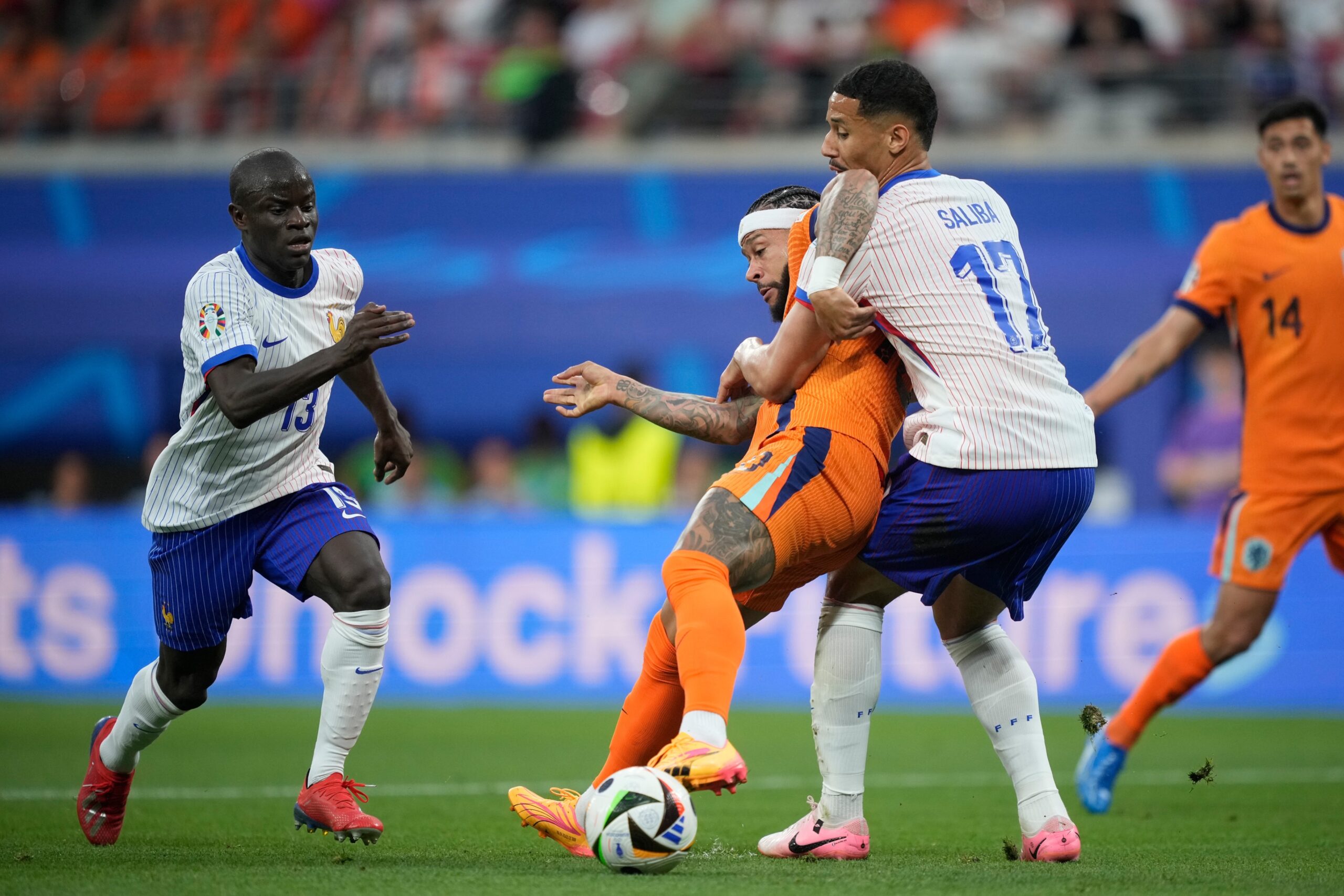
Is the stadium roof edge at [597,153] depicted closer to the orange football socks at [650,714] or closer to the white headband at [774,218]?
the white headband at [774,218]

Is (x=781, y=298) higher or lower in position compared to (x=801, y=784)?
higher

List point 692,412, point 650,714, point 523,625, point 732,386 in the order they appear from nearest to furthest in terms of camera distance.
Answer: point 650,714
point 692,412
point 732,386
point 523,625

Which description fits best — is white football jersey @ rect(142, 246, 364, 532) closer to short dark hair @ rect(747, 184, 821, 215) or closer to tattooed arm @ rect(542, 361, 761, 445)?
tattooed arm @ rect(542, 361, 761, 445)

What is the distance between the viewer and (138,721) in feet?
17.0

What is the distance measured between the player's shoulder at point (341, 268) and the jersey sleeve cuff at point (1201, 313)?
3029 millimetres

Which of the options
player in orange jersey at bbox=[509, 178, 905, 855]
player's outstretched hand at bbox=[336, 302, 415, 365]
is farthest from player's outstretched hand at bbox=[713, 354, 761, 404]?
player's outstretched hand at bbox=[336, 302, 415, 365]

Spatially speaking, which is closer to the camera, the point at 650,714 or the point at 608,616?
the point at 650,714

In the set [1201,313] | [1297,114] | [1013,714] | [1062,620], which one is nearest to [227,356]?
[1013,714]

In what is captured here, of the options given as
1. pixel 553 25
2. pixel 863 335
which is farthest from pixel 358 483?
pixel 863 335

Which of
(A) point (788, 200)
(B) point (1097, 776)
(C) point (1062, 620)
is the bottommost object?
(C) point (1062, 620)

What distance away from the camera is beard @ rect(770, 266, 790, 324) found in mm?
4988

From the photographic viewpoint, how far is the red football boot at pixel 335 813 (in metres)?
4.72

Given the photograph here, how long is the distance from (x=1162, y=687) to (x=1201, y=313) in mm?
1401

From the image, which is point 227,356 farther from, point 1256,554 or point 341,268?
point 1256,554
